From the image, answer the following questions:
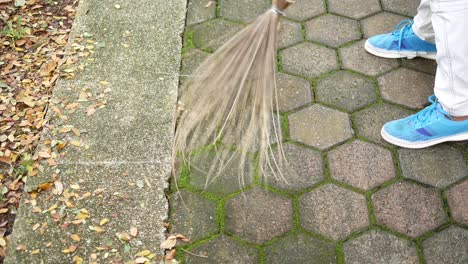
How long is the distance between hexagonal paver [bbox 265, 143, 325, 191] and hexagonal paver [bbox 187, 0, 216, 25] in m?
1.08

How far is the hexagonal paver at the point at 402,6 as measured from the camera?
3479 millimetres

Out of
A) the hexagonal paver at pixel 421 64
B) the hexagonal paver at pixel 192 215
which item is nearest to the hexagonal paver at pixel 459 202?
the hexagonal paver at pixel 421 64

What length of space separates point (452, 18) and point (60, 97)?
6.24 feet

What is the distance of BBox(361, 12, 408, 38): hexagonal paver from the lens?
3.35 m

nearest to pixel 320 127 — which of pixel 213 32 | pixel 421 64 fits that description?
pixel 421 64

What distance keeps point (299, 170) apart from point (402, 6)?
1460 millimetres

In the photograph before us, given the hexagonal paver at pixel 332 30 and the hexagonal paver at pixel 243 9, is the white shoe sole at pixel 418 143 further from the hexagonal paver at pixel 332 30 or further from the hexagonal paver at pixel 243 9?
the hexagonal paver at pixel 243 9

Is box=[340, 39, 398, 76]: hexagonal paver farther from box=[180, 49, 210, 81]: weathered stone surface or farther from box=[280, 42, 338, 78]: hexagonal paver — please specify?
box=[180, 49, 210, 81]: weathered stone surface

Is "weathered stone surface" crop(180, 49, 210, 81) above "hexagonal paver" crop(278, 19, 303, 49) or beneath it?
beneath

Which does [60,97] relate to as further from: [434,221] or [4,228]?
[434,221]

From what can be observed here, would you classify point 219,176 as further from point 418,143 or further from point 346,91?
point 418,143

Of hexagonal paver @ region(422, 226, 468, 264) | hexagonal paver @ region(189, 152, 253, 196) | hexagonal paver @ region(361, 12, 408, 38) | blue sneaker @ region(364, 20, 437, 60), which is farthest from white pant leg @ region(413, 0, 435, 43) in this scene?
hexagonal paver @ region(189, 152, 253, 196)

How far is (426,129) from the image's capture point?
2738mm

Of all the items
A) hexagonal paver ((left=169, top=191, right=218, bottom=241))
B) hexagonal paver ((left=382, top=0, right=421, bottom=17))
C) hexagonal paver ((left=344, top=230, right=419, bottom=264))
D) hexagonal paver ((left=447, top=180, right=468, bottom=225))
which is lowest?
hexagonal paver ((left=169, top=191, right=218, bottom=241))
